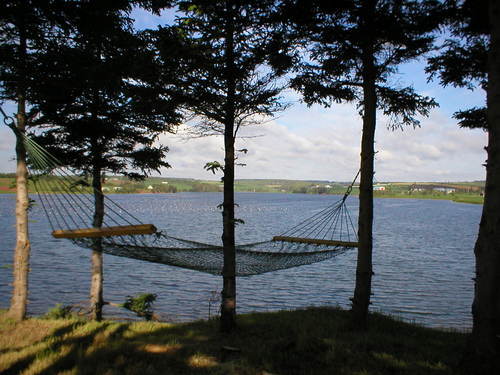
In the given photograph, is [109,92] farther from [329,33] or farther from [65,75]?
[329,33]

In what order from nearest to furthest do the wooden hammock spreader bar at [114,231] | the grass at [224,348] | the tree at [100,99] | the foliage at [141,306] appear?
the wooden hammock spreader bar at [114,231] → the grass at [224,348] → the tree at [100,99] → the foliage at [141,306]

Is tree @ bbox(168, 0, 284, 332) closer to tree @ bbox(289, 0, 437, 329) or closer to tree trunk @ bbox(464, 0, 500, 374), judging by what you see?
tree @ bbox(289, 0, 437, 329)

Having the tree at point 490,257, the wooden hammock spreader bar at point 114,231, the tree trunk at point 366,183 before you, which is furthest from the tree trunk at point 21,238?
the tree at point 490,257

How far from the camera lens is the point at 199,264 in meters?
6.88

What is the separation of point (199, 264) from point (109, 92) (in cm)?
440

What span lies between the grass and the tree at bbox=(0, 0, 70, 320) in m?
1.08

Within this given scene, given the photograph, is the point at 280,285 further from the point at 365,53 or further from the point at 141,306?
the point at 365,53

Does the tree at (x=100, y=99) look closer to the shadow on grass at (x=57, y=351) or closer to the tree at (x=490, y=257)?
the shadow on grass at (x=57, y=351)

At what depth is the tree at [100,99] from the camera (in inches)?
287

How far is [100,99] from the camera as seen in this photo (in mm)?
9047

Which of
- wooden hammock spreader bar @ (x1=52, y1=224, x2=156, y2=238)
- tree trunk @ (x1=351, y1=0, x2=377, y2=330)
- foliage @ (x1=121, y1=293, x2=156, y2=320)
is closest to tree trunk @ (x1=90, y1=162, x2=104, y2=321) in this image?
foliage @ (x1=121, y1=293, x2=156, y2=320)

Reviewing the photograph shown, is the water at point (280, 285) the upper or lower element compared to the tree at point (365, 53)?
lower

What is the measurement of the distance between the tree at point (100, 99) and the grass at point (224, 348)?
63.9 inches

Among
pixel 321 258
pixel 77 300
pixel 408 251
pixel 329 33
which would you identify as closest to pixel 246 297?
pixel 77 300
